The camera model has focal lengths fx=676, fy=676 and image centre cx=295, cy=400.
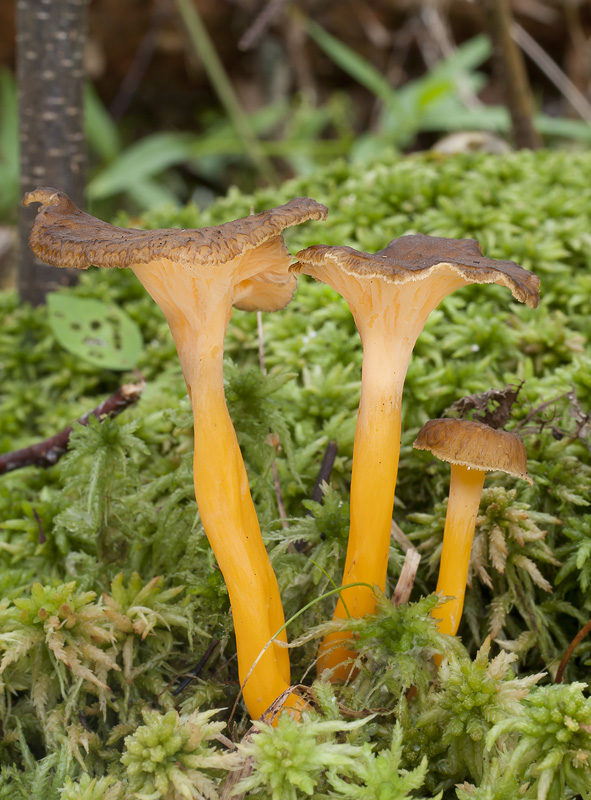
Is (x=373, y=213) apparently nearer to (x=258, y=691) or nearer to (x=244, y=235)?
(x=244, y=235)

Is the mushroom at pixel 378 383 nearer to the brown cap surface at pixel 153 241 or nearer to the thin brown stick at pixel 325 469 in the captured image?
the brown cap surface at pixel 153 241

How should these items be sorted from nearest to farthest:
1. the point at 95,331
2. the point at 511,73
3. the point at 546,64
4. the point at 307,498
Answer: the point at 307,498
the point at 95,331
the point at 511,73
the point at 546,64

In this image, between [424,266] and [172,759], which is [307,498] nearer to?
[172,759]

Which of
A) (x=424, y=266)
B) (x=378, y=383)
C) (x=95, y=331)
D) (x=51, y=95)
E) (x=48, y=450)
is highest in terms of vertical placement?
(x=51, y=95)

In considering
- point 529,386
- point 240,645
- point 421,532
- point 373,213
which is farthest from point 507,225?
point 240,645

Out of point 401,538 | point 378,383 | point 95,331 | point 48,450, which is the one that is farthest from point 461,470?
point 95,331

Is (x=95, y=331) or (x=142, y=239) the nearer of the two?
(x=142, y=239)
